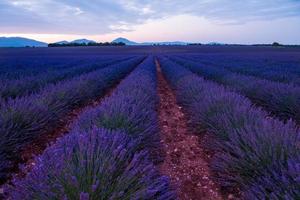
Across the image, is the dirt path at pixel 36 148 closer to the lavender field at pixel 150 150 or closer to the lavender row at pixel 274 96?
the lavender field at pixel 150 150

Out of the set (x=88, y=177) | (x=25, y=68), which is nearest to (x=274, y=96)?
(x=88, y=177)

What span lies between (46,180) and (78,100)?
16.4 feet

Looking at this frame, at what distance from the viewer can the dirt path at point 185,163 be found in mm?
2852

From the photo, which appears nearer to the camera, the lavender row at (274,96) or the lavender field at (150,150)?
the lavender field at (150,150)

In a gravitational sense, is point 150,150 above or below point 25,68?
above

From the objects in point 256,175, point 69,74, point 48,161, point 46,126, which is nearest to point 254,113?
point 256,175

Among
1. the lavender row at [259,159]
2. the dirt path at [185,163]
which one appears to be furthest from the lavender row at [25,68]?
the lavender row at [259,159]

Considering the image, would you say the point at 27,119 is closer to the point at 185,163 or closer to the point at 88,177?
the point at 185,163

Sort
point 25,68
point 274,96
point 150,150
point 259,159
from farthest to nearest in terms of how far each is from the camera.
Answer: point 25,68
point 274,96
point 150,150
point 259,159

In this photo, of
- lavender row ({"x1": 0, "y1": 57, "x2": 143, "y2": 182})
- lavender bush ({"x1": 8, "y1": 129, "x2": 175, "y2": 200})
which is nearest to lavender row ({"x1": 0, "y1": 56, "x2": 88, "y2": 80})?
lavender row ({"x1": 0, "y1": 57, "x2": 143, "y2": 182})

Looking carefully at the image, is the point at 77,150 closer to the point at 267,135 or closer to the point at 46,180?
the point at 46,180

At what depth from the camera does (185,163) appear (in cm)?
357

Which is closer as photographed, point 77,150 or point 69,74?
point 77,150

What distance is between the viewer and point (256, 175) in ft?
8.18
